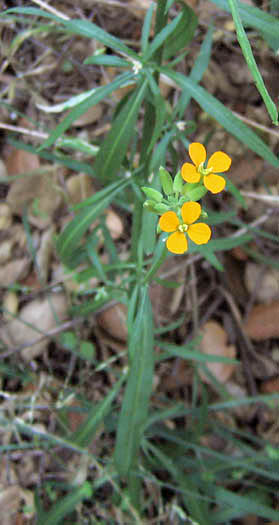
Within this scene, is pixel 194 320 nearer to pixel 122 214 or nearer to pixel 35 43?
pixel 122 214

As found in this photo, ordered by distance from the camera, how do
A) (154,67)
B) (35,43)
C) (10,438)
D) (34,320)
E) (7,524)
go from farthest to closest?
(35,43) → (34,320) → (10,438) → (7,524) → (154,67)

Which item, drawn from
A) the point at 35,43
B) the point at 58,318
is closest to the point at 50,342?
the point at 58,318

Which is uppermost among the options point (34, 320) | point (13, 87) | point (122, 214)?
point (13, 87)

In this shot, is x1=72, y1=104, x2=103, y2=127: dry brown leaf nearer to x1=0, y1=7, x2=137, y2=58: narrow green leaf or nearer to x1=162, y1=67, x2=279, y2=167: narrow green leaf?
x1=0, y1=7, x2=137, y2=58: narrow green leaf

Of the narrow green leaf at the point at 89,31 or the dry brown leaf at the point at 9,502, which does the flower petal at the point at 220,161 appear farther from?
the dry brown leaf at the point at 9,502

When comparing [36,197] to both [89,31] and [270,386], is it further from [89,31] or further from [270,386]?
[270,386]

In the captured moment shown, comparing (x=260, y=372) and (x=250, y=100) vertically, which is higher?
(x=250, y=100)

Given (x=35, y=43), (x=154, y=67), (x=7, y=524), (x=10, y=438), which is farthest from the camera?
(x=35, y=43)

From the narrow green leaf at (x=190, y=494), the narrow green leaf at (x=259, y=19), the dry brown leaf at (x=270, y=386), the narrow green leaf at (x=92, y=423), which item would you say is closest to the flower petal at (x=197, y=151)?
the narrow green leaf at (x=259, y=19)
